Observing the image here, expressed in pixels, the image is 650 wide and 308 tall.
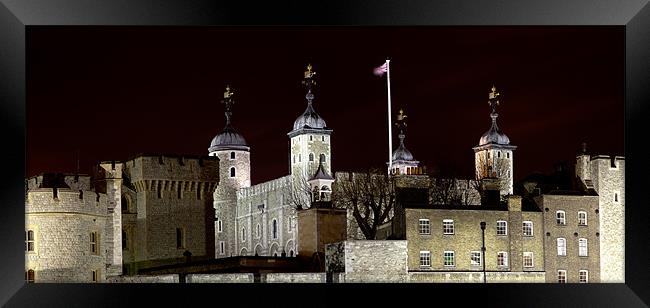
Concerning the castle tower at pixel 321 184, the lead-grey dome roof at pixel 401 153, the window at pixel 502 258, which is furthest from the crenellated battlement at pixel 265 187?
the window at pixel 502 258

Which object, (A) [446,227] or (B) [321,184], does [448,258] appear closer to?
(A) [446,227]

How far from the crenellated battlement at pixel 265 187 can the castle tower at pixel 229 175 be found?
8.8 inches

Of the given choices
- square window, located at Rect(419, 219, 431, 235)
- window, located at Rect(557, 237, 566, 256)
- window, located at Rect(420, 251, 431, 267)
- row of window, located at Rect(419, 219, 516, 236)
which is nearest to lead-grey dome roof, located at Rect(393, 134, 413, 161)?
window, located at Rect(557, 237, 566, 256)

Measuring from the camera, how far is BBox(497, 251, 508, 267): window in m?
30.4

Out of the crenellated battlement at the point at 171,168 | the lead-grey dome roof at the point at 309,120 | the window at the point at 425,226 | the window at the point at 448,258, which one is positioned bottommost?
the window at the point at 448,258

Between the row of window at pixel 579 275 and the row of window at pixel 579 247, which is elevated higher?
the row of window at pixel 579 247

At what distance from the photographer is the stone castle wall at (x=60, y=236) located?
1073 inches

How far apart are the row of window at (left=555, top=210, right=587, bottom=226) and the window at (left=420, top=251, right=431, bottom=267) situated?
4.42 metres

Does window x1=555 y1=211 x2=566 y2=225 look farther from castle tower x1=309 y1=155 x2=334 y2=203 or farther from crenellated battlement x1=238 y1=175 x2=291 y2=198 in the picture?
crenellated battlement x1=238 y1=175 x2=291 y2=198

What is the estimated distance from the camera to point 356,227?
34812 millimetres

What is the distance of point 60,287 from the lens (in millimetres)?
14680

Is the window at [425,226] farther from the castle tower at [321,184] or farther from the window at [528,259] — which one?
the castle tower at [321,184]
